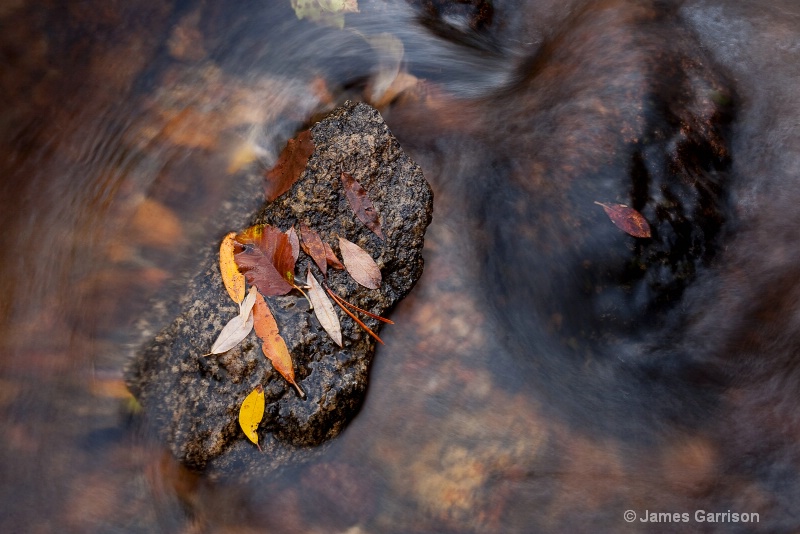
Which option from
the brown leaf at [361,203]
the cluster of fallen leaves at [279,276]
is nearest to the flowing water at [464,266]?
the cluster of fallen leaves at [279,276]

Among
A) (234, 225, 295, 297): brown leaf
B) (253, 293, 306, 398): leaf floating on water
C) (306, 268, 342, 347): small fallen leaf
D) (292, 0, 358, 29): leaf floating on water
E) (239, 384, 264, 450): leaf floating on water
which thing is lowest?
(239, 384, 264, 450): leaf floating on water

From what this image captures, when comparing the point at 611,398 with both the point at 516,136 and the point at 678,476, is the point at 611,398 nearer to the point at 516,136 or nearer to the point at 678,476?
the point at 678,476

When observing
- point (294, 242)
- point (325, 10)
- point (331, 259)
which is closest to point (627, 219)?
point (331, 259)

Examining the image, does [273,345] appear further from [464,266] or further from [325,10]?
[325,10]

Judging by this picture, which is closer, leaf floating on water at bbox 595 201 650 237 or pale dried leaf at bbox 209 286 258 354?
pale dried leaf at bbox 209 286 258 354

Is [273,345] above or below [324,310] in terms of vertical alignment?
Result: below

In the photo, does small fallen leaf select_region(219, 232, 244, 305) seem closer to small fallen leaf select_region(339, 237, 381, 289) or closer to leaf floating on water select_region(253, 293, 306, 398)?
leaf floating on water select_region(253, 293, 306, 398)

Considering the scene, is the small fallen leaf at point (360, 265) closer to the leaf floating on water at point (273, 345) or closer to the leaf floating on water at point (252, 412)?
the leaf floating on water at point (273, 345)

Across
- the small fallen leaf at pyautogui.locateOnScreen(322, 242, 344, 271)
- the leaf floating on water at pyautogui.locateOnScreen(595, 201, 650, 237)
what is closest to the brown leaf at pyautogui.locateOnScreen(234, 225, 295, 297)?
the small fallen leaf at pyautogui.locateOnScreen(322, 242, 344, 271)

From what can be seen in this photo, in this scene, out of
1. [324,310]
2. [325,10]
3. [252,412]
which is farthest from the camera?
[325,10]
